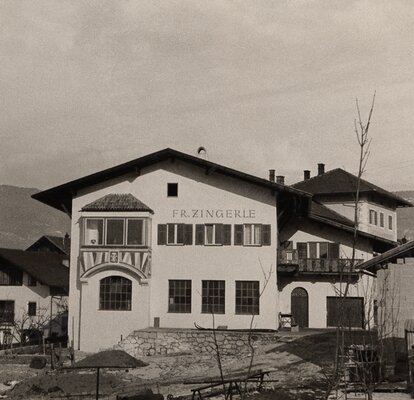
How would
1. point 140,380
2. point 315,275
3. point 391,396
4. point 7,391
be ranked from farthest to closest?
point 315,275 < point 140,380 < point 7,391 < point 391,396

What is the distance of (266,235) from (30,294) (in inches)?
786

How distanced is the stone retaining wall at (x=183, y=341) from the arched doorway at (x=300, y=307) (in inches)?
238

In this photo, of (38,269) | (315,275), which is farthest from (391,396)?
(38,269)

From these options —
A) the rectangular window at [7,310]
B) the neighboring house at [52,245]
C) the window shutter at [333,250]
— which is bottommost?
the rectangular window at [7,310]

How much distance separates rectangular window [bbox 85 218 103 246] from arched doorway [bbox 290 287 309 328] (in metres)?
11.5

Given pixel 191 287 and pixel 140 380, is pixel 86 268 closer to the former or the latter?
pixel 191 287

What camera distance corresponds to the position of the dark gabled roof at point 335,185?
176 feet

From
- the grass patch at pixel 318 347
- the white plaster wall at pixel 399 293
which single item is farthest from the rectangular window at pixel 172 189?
the white plaster wall at pixel 399 293

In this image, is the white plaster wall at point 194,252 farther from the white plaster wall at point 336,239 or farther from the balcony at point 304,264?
the white plaster wall at point 336,239

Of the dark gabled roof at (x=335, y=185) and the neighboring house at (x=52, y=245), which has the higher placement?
the dark gabled roof at (x=335, y=185)

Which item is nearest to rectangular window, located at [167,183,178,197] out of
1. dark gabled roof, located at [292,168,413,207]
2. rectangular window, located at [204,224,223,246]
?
rectangular window, located at [204,224,223,246]

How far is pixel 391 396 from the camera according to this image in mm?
19156

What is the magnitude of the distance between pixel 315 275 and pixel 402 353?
16175mm

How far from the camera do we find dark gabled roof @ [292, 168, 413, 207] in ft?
176
